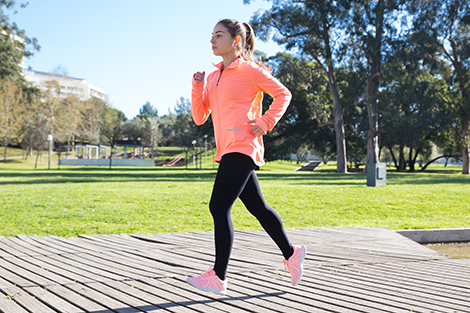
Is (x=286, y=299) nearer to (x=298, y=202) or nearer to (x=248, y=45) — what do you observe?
(x=248, y=45)

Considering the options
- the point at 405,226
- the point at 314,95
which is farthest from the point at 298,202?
the point at 314,95

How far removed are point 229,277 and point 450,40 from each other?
34.0m

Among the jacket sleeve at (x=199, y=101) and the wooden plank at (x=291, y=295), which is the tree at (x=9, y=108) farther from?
the wooden plank at (x=291, y=295)

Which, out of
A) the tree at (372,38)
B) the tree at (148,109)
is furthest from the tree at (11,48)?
the tree at (148,109)

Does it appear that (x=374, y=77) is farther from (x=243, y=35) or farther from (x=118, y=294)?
(x=118, y=294)

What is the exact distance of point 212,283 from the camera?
115 inches

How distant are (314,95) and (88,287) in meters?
33.7

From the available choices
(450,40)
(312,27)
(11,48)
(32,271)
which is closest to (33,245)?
(32,271)

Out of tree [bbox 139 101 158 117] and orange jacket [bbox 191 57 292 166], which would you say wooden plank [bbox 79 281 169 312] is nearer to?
orange jacket [bbox 191 57 292 166]

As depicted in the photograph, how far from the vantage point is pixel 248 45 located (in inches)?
127

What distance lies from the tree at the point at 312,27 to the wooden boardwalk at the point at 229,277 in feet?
85.7

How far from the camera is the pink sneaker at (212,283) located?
2.90 meters

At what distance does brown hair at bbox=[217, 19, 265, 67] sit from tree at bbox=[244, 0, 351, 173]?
89.5ft

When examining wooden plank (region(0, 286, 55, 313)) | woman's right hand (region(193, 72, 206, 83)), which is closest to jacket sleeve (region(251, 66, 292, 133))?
woman's right hand (region(193, 72, 206, 83))
